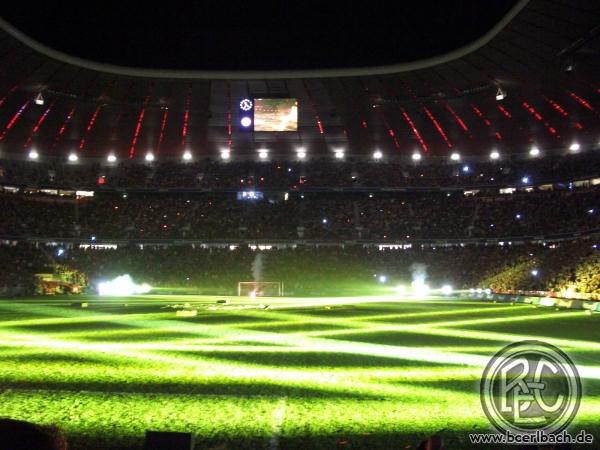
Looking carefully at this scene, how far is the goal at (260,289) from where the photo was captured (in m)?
44.3

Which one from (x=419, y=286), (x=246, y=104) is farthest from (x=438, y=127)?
(x=246, y=104)

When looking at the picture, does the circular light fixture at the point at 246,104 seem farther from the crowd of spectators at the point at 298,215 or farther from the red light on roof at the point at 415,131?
the crowd of spectators at the point at 298,215

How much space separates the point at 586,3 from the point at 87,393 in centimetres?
2772

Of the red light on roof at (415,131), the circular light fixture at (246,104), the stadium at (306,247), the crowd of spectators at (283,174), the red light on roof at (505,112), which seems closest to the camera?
the stadium at (306,247)

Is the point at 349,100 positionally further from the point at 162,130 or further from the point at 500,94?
the point at 162,130

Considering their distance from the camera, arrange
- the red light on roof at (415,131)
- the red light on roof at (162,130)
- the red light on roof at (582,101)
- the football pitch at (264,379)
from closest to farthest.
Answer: the football pitch at (264,379) → the red light on roof at (582,101) → the red light on roof at (162,130) → the red light on roof at (415,131)

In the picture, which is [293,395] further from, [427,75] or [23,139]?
[23,139]

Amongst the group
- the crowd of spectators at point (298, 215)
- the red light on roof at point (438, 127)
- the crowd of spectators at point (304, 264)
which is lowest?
the crowd of spectators at point (304, 264)

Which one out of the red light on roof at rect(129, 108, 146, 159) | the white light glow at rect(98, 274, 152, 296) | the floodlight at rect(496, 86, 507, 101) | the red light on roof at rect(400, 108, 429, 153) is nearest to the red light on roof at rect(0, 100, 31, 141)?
the red light on roof at rect(129, 108, 146, 159)

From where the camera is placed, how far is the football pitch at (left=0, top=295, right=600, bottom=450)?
7.44 m

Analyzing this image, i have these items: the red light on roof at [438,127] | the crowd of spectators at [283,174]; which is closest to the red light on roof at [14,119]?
the crowd of spectators at [283,174]

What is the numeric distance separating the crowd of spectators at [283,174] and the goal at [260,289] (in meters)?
14.7

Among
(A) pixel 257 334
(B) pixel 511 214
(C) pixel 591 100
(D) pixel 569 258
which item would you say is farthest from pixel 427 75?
(A) pixel 257 334

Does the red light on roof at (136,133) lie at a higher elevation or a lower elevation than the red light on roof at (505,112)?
higher
